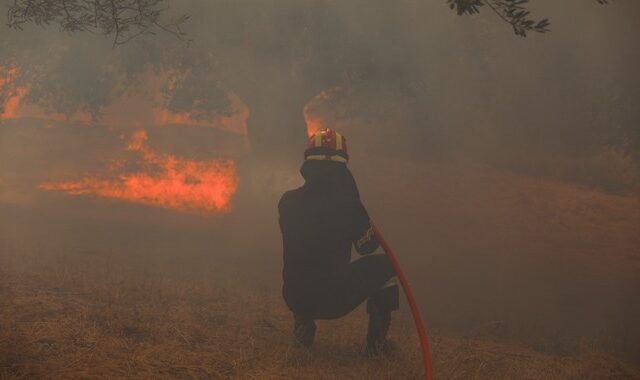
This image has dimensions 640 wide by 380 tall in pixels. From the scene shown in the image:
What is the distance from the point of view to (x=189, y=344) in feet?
17.5

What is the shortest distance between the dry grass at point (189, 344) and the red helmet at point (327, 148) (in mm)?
2048

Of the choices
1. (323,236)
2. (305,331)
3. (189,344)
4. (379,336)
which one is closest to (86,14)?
(323,236)

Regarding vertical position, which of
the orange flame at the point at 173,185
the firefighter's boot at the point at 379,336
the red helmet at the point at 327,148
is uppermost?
the orange flame at the point at 173,185

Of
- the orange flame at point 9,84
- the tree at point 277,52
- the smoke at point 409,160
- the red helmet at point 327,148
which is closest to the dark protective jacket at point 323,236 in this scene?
the red helmet at point 327,148

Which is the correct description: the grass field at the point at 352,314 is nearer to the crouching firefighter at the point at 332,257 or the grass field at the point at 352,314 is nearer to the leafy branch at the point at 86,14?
the crouching firefighter at the point at 332,257

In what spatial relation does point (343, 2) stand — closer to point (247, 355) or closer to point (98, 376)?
point (247, 355)

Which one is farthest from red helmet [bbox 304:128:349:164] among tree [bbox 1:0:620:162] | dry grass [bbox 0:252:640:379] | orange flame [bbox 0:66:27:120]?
orange flame [bbox 0:66:27:120]

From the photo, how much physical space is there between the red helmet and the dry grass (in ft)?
6.72

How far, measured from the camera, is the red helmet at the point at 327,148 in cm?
571

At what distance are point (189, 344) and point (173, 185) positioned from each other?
23.0m

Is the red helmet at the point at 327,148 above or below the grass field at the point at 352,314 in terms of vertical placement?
above

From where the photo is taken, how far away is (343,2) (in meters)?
15.2

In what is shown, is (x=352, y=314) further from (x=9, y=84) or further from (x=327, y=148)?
(x=9, y=84)

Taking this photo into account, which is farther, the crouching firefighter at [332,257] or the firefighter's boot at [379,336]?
the firefighter's boot at [379,336]
